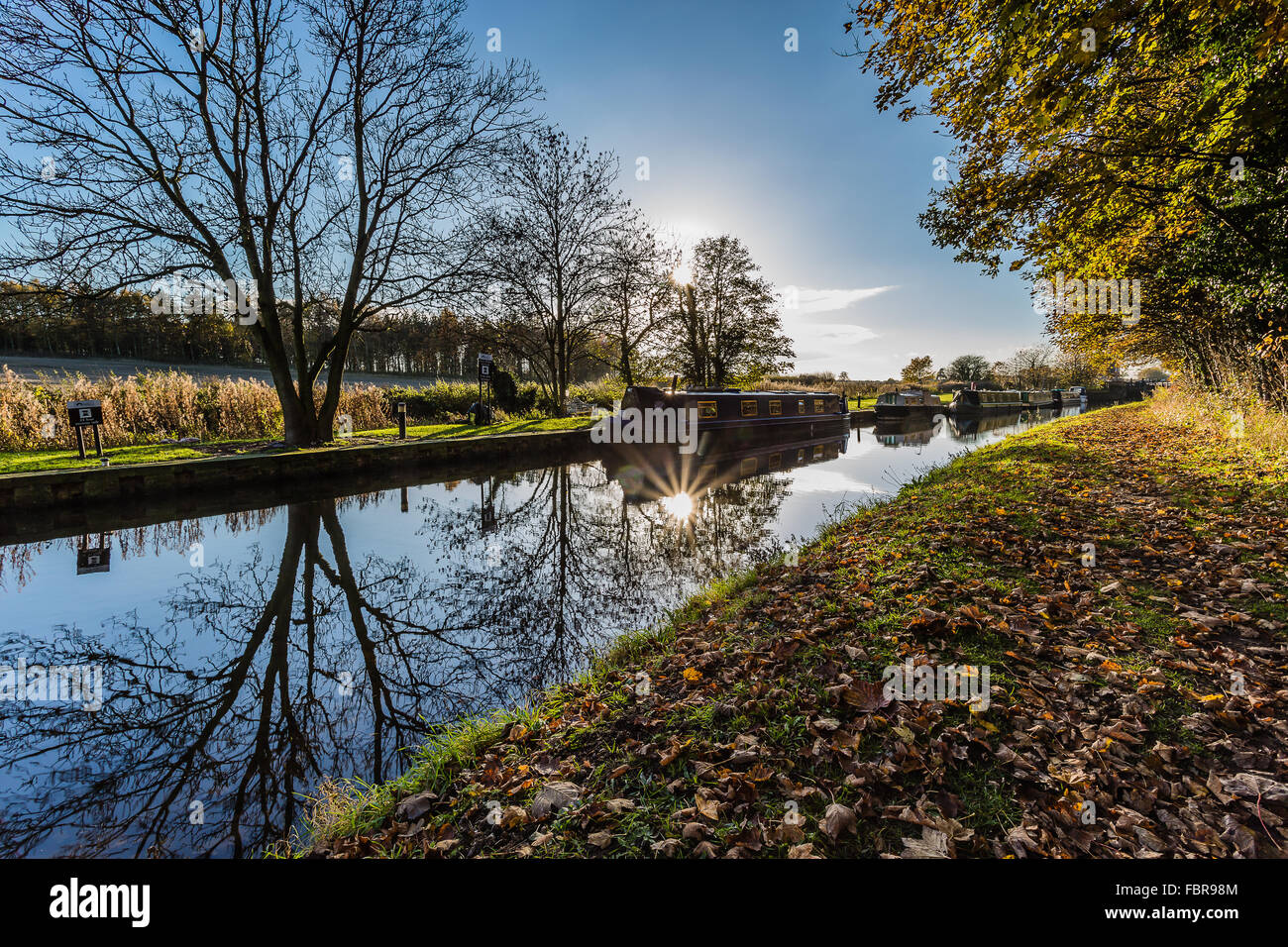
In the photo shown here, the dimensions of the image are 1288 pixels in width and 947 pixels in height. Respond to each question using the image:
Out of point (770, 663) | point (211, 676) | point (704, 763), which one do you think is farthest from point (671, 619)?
point (211, 676)

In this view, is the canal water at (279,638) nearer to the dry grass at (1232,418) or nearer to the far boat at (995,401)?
the dry grass at (1232,418)

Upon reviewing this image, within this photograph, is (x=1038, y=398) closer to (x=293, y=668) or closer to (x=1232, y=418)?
(x=1232, y=418)

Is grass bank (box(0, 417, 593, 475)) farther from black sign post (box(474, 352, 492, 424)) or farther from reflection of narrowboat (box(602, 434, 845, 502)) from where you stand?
reflection of narrowboat (box(602, 434, 845, 502))

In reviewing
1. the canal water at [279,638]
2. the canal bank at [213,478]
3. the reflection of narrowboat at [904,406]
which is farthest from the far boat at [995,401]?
the canal bank at [213,478]

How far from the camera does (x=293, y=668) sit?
367 cm

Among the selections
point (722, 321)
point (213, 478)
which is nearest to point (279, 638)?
point (213, 478)

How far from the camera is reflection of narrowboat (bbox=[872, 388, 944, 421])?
24.4 meters

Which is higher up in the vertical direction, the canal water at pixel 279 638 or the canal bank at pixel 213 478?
the canal bank at pixel 213 478

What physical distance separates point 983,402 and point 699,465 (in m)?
24.5

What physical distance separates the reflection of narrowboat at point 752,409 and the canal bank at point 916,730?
1048cm

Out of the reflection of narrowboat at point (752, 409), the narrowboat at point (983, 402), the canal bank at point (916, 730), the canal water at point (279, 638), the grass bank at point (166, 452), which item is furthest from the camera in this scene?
the narrowboat at point (983, 402)

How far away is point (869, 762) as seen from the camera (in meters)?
1.96

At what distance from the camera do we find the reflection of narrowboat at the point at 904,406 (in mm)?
24391

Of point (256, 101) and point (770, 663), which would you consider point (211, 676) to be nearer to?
point (770, 663)
